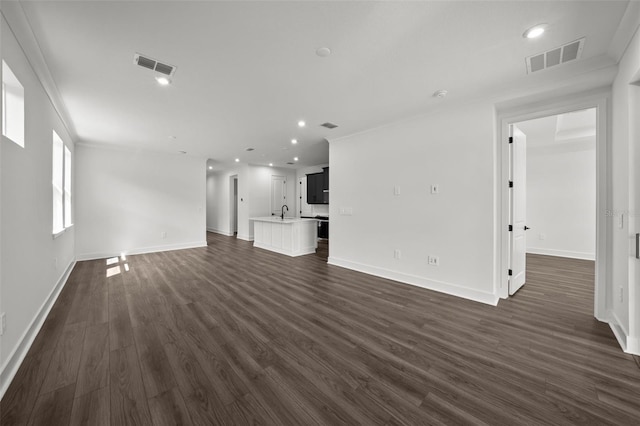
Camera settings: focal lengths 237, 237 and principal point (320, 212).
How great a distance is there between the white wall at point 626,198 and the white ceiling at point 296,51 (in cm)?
33

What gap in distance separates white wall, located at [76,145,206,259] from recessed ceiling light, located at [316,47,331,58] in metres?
5.95

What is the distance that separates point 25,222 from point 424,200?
4.48 metres

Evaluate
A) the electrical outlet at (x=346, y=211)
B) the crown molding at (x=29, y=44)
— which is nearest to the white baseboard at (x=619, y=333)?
the electrical outlet at (x=346, y=211)

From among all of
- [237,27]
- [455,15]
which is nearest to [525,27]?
[455,15]

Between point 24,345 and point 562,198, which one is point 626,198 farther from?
point 24,345

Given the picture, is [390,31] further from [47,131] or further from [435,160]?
[47,131]

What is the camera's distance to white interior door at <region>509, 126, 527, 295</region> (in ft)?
10.4

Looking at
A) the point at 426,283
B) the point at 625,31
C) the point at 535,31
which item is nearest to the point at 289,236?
the point at 426,283

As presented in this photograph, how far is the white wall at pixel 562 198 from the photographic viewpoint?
532 cm

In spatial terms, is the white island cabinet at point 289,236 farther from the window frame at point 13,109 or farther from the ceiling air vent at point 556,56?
the ceiling air vent at point 556,56

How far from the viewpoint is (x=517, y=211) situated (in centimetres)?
331

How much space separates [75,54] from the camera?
2.15m

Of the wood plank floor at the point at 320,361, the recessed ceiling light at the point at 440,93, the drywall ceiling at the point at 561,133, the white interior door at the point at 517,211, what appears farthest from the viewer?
the drywall ceiling at the point at 561,133

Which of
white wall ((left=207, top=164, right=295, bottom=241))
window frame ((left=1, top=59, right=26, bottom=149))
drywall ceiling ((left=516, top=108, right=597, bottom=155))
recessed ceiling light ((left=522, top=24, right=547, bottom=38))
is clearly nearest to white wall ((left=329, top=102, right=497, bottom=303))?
recessed ceiling light ((left=522, top=24, right=547, bottom=38))
